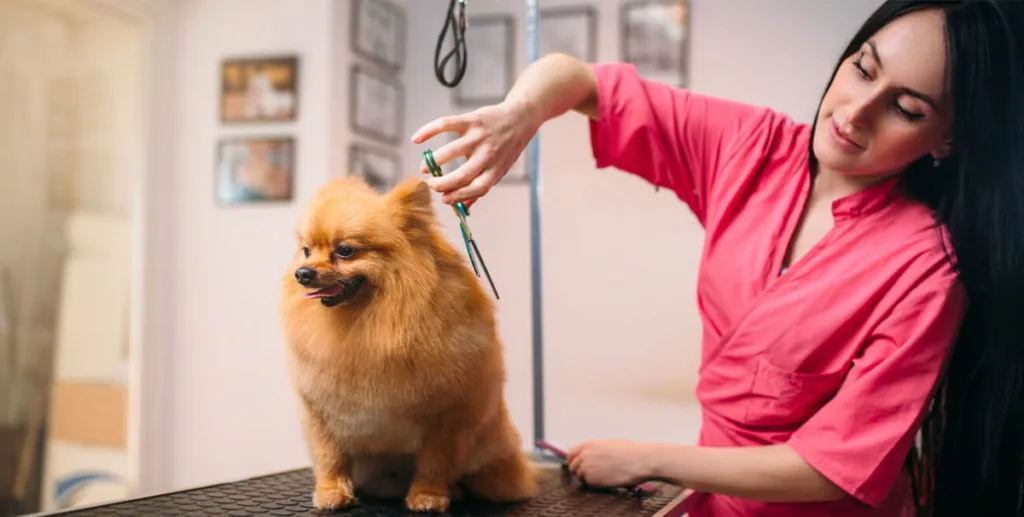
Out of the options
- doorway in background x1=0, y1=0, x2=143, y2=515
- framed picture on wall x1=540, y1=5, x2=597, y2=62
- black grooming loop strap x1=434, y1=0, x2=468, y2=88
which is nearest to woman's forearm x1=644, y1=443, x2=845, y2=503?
black grooming loop strap x1=434, y1=0, x2=468, y2=88

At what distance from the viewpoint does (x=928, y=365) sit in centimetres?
84

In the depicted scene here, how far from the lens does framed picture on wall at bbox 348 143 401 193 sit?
132 centimetres

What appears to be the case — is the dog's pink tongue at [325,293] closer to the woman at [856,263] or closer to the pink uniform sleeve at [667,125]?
the woman at [856,263]

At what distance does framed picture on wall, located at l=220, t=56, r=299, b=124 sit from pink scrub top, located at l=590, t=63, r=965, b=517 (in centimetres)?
66

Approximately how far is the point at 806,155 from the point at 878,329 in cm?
26

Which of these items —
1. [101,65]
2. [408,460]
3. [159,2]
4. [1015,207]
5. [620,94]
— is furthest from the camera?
[101,65]

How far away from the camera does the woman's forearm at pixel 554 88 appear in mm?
934

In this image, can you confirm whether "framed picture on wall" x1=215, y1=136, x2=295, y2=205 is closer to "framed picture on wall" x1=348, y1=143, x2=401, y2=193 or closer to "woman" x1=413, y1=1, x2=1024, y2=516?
"framed picture on wall" x1=348, y1=143, x2=401, y2=193

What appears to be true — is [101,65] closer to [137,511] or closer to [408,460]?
[137,511]

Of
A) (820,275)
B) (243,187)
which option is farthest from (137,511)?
(820,275)

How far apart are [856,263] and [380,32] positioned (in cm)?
90

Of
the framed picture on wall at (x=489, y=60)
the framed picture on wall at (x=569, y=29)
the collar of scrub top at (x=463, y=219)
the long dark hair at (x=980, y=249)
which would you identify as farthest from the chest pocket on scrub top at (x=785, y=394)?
the framed picture on wall at (x=569, y=29)

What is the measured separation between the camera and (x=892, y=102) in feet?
2.66

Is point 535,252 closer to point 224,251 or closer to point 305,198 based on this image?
point 305,198
